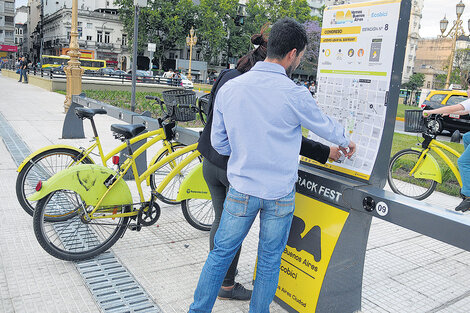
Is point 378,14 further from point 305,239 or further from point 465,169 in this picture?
point 465,169

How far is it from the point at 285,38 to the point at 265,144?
1.79 feet

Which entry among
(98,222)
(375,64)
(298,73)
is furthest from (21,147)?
(298,73)

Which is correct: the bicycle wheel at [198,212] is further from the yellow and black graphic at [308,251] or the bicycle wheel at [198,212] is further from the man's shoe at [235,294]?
the yellow and black graphic at [308,251]

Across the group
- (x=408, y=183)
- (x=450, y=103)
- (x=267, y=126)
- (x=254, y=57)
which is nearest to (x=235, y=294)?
(x=267, y=126)

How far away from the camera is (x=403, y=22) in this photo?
7.70 ft

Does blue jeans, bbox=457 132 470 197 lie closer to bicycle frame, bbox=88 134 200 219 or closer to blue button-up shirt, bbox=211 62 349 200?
bicycle frame, bbox=88 134 200 219

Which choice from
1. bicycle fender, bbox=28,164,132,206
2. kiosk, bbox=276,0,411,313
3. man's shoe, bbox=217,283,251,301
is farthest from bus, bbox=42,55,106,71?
kiosk, bbox=276,0,411,313

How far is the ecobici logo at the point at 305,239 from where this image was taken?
→ 8.87 feet

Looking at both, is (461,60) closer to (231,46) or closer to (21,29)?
(231,46)

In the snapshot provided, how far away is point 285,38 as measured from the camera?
2.12 meters

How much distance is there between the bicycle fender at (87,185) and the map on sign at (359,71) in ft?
5.67

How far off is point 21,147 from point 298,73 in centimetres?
6815

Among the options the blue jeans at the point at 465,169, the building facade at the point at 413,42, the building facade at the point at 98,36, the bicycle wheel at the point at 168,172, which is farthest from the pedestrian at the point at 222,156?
the building facade at the point at 413,42

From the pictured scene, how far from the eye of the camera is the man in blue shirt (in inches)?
82.4
